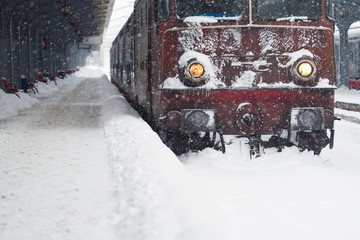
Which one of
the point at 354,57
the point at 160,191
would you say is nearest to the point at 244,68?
the point at 160,191

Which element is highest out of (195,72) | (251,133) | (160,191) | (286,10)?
(286,10)

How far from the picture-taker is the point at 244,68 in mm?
6043

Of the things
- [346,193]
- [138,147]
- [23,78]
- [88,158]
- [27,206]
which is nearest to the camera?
[27,206]

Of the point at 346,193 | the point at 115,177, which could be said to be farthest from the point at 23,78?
the point at 346,193

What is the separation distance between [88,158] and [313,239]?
323 centimetres

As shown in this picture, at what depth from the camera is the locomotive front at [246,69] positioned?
5957mm

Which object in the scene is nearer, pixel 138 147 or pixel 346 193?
pixel 346 193

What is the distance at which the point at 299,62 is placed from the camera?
19.6 ft

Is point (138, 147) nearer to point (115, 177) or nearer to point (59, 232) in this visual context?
point (115, 177)

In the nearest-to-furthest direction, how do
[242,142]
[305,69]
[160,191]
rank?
[160,191]
[305,69]
[242,142]

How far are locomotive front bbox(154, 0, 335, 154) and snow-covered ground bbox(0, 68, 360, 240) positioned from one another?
0.51 meters

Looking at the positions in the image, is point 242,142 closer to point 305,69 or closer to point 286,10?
point 305,69

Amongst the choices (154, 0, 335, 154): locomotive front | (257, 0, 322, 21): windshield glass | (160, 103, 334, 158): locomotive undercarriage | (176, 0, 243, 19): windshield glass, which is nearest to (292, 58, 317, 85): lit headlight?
(154, 0, 335, 154): locomotive front

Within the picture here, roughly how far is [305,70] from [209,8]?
4.79 ft
